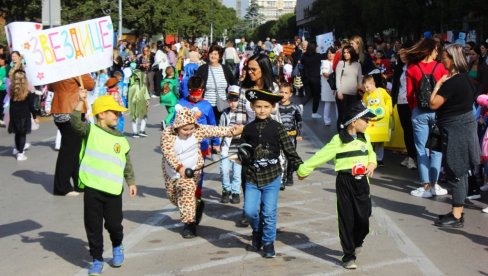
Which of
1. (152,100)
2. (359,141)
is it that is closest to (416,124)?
(359,141)

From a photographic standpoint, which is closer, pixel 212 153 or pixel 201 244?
pixel 201 244

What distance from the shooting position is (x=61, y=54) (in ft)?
27.2

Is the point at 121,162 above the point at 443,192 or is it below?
above

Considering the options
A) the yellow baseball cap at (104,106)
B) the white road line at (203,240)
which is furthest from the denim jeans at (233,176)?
the yellow baseball cap at (104,106)

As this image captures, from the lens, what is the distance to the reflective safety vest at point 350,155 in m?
6.72

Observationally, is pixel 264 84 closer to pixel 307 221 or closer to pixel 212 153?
pixel 307 221

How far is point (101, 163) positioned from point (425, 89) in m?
4.92

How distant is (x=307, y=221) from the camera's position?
27.9 ft

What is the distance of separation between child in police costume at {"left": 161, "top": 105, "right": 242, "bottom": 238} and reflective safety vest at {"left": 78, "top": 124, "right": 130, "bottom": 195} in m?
0.93

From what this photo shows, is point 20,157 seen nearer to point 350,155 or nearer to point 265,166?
point 265,166

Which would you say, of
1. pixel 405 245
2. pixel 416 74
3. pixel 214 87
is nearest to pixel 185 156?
pixel 405 245

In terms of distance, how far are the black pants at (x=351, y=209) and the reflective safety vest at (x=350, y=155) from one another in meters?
0.09

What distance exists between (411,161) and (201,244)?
5.69 meters

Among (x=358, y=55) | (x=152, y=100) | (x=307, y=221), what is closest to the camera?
(x=307, y=221)
